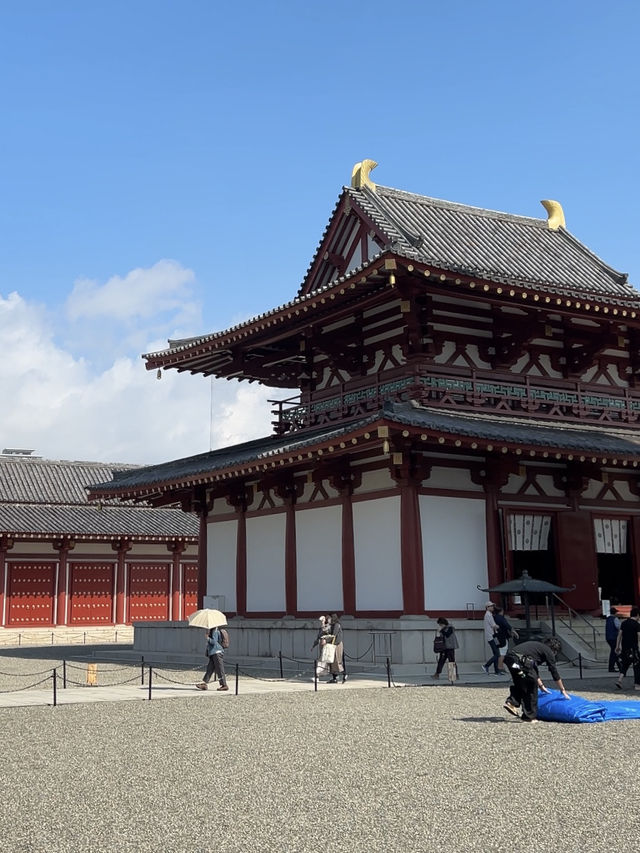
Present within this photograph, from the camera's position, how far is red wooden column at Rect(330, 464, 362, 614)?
81.7 ft

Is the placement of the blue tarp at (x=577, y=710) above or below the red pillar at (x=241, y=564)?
below

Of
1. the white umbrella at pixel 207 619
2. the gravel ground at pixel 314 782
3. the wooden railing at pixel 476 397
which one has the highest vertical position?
the wooden railing at pixel 476 397

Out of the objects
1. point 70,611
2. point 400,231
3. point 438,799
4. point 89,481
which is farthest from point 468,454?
point 89,481

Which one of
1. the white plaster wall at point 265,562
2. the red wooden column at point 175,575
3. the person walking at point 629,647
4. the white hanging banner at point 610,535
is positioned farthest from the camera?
the red wooden column at point 175,575

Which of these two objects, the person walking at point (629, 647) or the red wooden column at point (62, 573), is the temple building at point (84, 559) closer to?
the red wooden column at point (62, 573)

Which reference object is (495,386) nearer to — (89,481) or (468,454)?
(468,454)

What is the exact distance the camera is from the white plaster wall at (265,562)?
91.8ft

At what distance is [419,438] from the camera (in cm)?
2192

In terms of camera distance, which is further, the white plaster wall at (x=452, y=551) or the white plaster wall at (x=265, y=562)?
the white plaster wall at (x=265, y=562)

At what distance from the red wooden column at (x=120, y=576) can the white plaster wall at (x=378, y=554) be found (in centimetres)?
2609

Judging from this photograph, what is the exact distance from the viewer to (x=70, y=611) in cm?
4734

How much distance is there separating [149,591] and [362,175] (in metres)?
27.1

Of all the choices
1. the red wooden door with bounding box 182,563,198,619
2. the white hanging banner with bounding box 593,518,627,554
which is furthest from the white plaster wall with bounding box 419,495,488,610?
the red wooden door with bounding box 182,563,198,619

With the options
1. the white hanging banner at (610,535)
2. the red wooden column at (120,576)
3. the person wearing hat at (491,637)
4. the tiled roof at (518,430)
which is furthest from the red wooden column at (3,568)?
the person wearing hat at (491,637)
